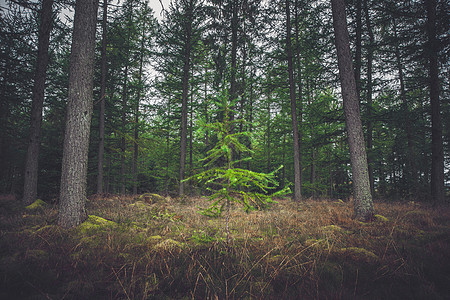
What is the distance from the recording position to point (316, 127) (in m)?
14.0

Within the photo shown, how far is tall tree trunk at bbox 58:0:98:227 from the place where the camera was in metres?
4.62

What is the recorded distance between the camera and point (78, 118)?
4773mm

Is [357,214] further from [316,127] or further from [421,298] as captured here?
[316,127]

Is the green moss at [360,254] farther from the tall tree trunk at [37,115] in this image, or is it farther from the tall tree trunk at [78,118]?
the tall tree trunk at [37,115]

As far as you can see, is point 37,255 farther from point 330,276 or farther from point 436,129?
point 436,129

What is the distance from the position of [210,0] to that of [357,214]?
14328mm

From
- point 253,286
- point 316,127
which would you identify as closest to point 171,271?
point 253,286

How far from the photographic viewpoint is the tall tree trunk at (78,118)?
4.62m

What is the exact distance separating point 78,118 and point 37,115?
5.12 meters

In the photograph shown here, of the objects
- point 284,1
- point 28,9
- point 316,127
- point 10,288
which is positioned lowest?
point 10,288

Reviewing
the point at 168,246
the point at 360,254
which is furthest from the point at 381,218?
the point at 168,246

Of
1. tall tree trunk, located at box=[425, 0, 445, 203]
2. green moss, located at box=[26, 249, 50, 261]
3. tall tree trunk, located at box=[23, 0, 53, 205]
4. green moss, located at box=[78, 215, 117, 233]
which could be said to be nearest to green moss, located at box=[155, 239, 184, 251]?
green moss, located at box=[26, 249, 50, 261]

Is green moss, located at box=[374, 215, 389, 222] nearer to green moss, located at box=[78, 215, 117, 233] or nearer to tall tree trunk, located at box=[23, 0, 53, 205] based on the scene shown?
green moss, located at box=[78, 215, 117, 233]

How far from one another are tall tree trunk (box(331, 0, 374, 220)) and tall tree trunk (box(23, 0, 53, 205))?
1156 centimetres
